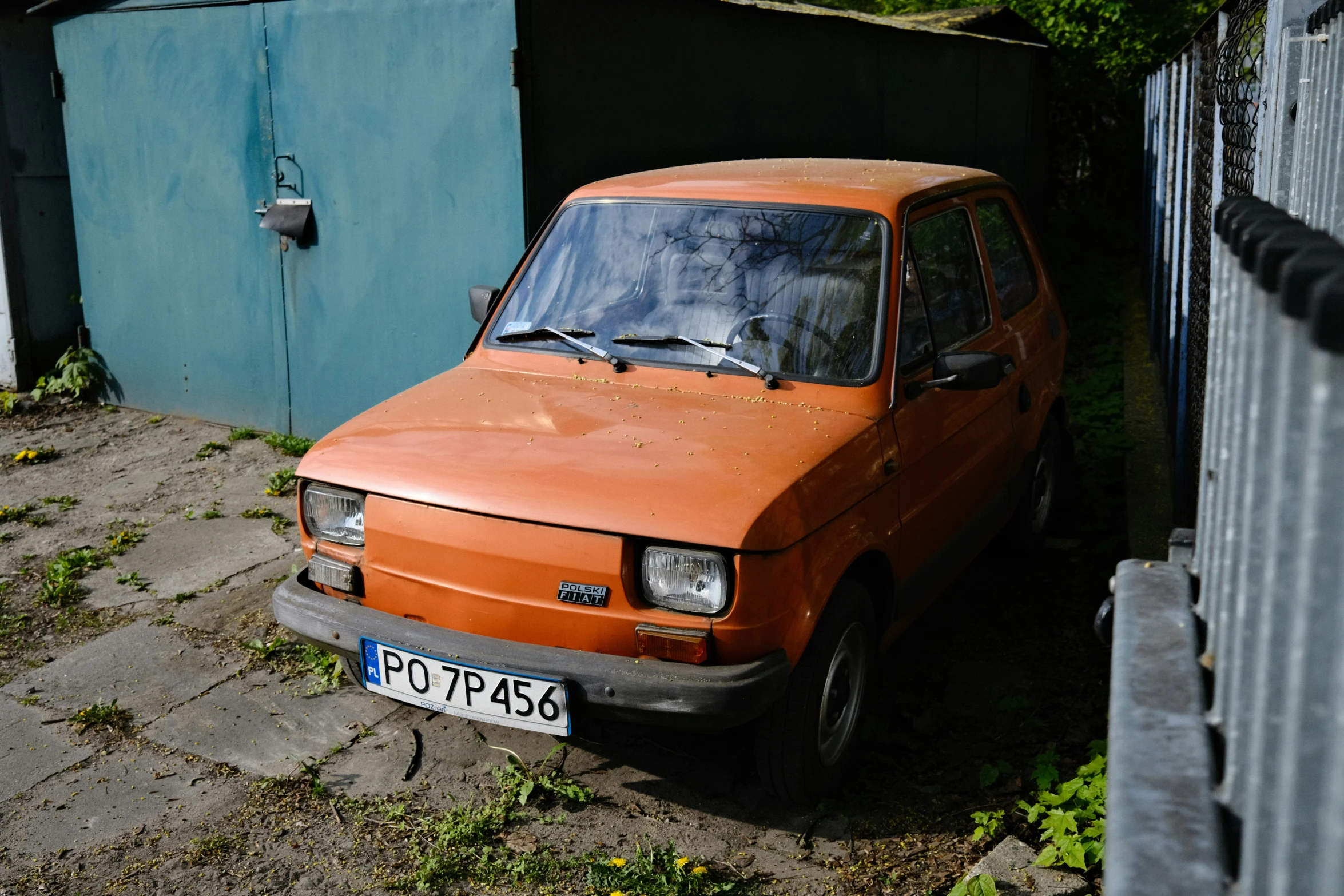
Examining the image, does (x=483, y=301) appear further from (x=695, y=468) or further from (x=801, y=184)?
(x=695, y=468)

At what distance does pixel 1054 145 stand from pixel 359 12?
11361 millimetres

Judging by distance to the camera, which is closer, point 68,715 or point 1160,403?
point 68,715

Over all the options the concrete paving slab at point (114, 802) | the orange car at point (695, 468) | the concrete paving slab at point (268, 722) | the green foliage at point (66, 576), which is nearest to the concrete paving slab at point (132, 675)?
the concrete paving slab at point (268, 722)

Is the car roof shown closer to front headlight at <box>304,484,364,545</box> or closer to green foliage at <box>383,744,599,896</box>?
front headlight at <box>304,484,364,545</box>

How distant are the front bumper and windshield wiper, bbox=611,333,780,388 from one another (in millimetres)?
1028

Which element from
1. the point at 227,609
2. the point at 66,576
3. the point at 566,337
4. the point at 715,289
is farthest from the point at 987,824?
the point at 66,576

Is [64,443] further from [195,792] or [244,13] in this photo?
[195,792]

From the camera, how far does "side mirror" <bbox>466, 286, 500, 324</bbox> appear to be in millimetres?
4746

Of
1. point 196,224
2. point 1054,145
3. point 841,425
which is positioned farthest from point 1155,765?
point 1054,145

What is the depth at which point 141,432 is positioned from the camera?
816 cm

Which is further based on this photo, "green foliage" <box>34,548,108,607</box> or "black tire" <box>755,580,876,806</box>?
"green foliage" <box>34,548,108,607</box>

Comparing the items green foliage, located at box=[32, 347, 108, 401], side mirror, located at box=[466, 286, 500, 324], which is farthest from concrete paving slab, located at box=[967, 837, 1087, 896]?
green foliage, located at box=[32, 347, 108, 401]

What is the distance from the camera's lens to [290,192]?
7.52 metres

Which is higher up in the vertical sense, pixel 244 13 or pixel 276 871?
pixel 244 13
